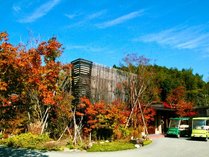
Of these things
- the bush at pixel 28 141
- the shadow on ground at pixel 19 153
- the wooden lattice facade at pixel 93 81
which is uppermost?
the wooden lattice facade at pixel 93 81

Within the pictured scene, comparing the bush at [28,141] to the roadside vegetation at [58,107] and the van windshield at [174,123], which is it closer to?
the roadside vegetation at [58,107]

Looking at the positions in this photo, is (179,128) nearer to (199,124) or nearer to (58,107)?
(199,124)

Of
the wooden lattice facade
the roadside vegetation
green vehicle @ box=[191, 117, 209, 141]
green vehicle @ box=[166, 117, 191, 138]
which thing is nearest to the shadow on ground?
the roadside vegetation

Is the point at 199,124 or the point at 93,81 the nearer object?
the point at 93,81

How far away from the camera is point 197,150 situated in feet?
50.3

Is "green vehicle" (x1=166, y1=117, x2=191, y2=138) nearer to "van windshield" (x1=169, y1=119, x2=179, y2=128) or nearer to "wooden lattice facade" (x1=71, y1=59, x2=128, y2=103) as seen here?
"van windshield" (x1=169, y1=119, x2=179, y2=128)

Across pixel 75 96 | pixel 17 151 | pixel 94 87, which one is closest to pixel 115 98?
pixel 94 87

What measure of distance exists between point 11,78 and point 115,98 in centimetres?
1453

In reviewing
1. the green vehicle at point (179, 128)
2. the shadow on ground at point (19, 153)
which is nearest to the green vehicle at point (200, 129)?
the green vehicle at point (179, 128)

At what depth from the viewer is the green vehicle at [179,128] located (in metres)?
23.7

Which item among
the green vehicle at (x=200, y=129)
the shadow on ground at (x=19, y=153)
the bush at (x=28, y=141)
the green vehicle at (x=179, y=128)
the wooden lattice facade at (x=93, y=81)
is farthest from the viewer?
the green vehicle at (x=179, y=128)

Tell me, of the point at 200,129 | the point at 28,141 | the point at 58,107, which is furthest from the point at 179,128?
the point at 28,141

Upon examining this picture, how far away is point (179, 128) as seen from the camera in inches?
941

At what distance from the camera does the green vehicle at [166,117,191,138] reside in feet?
77.9
